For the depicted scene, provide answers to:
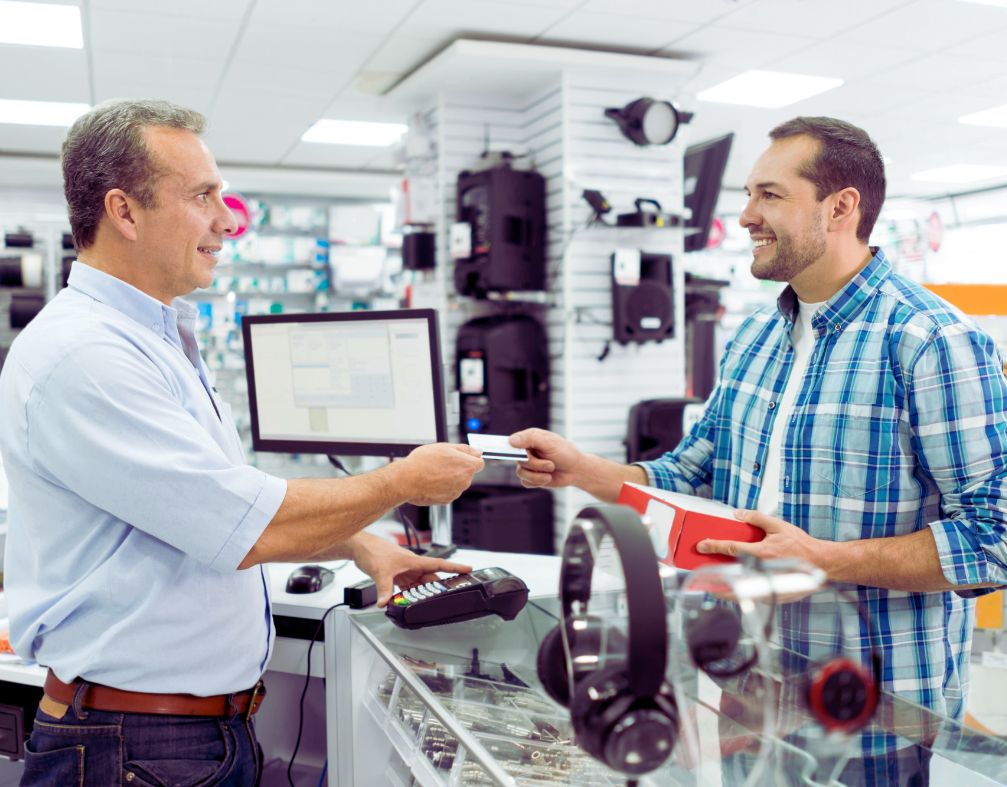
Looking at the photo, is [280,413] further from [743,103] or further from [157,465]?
[743,103]

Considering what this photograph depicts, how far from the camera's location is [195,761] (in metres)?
1.56

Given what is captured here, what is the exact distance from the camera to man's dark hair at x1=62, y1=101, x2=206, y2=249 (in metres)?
1.62

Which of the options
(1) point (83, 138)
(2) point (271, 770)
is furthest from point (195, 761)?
(2) point (271, 770)

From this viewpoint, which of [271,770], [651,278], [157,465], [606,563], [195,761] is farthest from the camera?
[651,278]

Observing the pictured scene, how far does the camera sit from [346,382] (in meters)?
2.61

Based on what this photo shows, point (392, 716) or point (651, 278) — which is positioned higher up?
point (651, 278)

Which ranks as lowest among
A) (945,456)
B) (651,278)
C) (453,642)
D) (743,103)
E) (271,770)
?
(271,770)

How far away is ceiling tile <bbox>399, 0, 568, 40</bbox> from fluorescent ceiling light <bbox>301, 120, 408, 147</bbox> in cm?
233

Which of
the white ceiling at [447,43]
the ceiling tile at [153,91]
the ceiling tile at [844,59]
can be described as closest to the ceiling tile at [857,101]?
the white ceiling at [447,43]

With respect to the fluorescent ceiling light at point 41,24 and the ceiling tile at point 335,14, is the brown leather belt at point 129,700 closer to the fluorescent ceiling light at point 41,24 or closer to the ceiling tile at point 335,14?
the ceiling tile at point 335,14

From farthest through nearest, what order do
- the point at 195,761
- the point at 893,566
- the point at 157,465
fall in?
the point at 893,566
the point at 195,761
the point at 157,465

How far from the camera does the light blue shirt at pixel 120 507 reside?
1.41 metres

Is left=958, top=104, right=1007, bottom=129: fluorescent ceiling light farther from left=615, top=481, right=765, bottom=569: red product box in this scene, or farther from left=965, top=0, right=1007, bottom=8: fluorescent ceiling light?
left=615, top=481, right=765, bottom=569: red product box

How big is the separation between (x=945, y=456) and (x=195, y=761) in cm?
144
